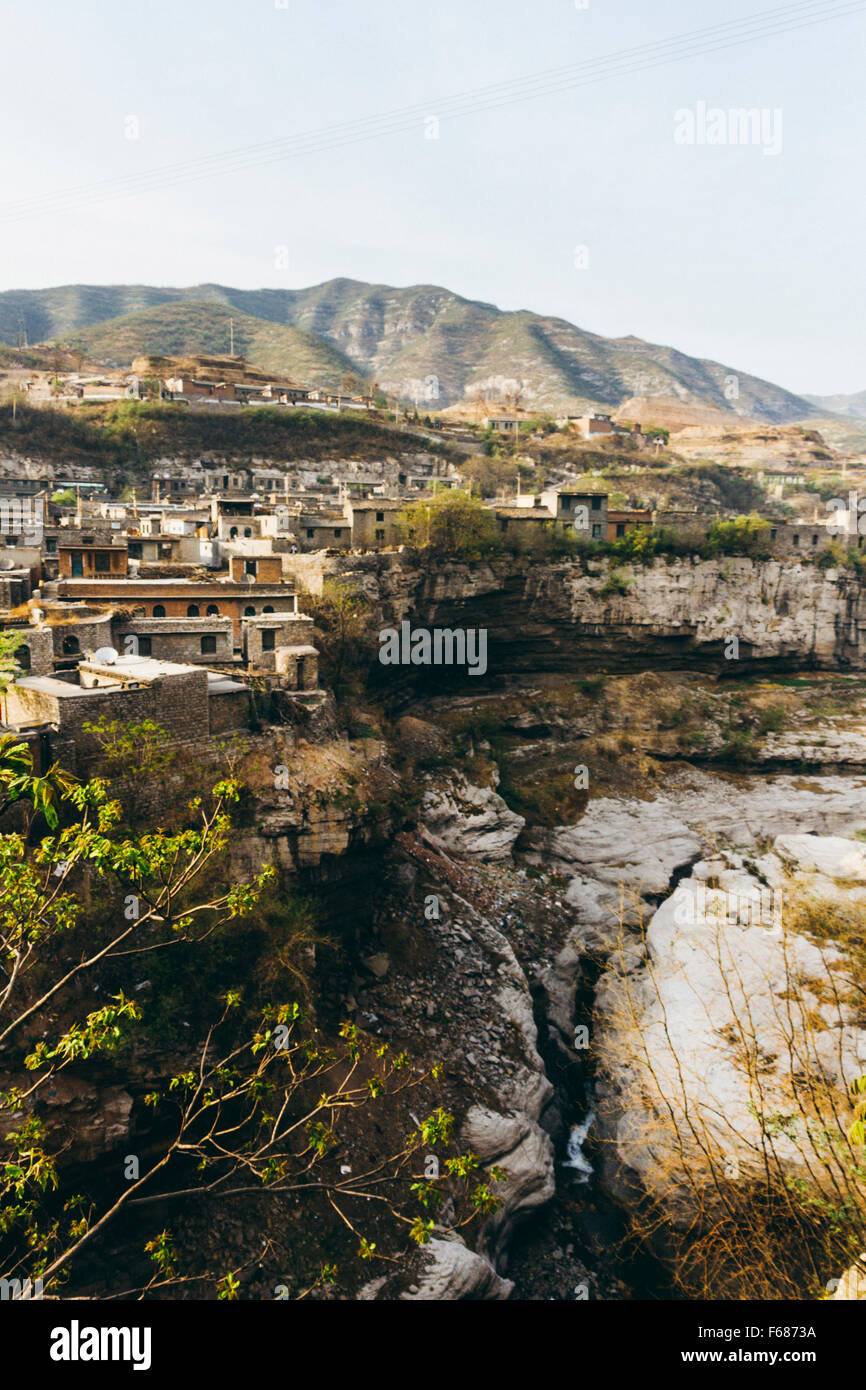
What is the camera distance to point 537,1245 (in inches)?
619

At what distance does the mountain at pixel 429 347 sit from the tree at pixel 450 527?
277ft

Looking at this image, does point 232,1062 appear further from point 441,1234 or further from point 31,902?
point 31,902

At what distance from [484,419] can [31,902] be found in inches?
3705

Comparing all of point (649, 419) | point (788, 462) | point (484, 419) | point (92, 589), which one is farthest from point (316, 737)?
point (649, 419)

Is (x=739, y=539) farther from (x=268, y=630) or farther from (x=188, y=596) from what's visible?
(x=188, y=596)

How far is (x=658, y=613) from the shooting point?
131ft

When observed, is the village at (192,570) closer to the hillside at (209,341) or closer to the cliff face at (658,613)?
the cliff face at (658,613)

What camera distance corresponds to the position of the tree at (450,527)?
3575 cm

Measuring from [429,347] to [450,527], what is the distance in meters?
162

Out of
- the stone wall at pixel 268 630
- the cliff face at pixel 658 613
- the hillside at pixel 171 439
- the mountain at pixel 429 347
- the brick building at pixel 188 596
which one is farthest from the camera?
the mountain at pixel 429 347

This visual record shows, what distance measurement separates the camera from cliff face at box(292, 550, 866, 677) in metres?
38.3

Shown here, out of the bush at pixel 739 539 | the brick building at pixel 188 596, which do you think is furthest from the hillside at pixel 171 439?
the bush at pixel 739 539

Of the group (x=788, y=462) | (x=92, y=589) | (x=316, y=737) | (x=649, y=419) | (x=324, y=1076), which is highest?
(x=649, y=419)

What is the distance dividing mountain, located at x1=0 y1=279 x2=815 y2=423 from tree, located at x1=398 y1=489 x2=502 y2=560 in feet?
277
